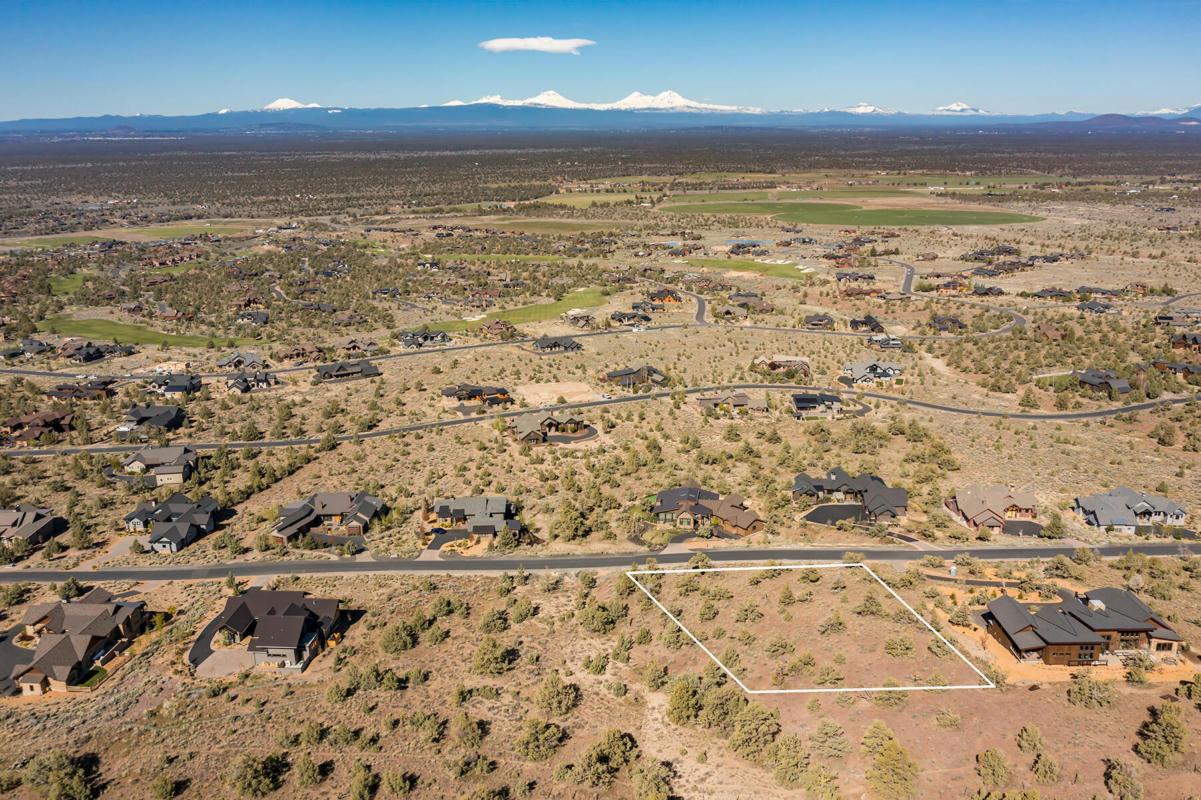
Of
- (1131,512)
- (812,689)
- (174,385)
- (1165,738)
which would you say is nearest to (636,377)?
(1131,512)

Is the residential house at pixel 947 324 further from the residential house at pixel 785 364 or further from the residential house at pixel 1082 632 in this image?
the residential house at pixel 1082 632

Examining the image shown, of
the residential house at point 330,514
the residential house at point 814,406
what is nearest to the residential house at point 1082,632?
the residential house at point 814,406

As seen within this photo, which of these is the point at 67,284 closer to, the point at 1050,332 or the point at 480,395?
the point at 480,395

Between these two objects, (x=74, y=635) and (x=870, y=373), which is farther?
(x=870, y=373)

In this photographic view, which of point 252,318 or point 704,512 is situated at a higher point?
point 252,318

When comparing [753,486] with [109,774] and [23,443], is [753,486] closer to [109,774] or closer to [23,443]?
[109,774]

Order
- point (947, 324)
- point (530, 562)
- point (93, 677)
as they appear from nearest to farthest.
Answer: point (93, 677) → point (530, 562) → point (947, 324)

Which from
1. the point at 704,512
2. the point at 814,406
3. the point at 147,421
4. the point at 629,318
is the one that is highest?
the point at 629,318
